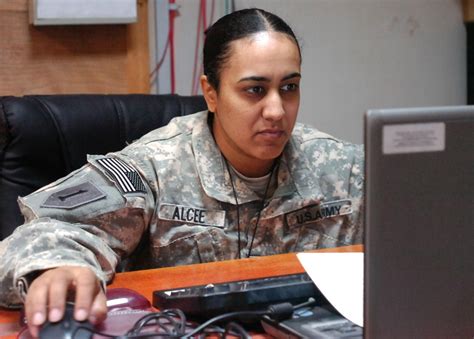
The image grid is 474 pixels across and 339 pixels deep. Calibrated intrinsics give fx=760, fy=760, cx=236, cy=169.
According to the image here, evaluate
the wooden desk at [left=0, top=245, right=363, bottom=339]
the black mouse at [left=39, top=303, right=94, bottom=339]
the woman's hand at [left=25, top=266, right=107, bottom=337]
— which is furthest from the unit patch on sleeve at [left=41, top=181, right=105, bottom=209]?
the black mouse at [left=39, top=303, right=94, bottom=339]

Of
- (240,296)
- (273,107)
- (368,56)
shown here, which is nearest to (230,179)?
(273,107)

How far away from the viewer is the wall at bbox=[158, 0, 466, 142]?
8.83ft

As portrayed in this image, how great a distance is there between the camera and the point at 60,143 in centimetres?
159

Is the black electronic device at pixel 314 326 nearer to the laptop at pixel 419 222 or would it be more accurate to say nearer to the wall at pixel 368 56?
the laptop at pixel 419 222

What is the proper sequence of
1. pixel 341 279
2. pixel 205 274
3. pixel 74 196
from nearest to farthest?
pixel 341 279 → pixel 205 274 → pixel 74 196

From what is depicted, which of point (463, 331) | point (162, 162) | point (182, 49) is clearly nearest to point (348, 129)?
point (182, 49)

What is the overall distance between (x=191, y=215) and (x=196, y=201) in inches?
1.4

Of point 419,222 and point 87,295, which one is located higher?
point 419,222

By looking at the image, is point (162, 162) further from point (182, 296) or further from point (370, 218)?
point (370, 218)

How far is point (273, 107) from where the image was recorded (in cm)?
150

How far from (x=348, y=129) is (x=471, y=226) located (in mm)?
2171

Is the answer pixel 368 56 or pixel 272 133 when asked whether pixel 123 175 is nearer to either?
pixel 272 133

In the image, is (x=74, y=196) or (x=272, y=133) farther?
(x=272, y=133)

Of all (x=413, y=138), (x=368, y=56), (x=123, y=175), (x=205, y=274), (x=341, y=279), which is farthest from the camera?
(x=368, y=56)
